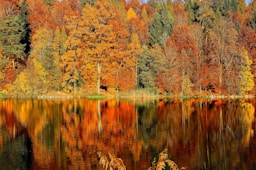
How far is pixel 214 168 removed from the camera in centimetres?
1519

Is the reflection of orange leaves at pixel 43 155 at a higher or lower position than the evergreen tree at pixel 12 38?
lower

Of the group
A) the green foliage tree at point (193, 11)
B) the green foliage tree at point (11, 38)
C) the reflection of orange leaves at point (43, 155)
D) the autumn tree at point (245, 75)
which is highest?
the green foliage tree at point (193, 11)

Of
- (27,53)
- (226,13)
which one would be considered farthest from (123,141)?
(226,13)

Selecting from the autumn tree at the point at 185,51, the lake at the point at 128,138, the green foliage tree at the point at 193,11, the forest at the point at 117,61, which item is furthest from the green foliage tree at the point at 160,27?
the lake at the point at 128,138

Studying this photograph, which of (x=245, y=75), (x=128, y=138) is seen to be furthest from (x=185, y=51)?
(x=128, y=138)

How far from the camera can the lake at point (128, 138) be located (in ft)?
53.1

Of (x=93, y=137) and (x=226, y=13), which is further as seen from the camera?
(x=226, y=13)

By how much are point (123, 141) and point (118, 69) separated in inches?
1286

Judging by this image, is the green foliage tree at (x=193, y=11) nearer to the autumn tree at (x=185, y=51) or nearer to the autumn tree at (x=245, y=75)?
the autumn tree at (x=185, y=51)

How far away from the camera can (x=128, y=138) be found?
2127 cm

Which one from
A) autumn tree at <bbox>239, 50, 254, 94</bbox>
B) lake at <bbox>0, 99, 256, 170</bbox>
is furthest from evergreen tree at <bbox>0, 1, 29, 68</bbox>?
autumn tree at <bbox>239, 50, 254, 94</bbox>

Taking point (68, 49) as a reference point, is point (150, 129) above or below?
below

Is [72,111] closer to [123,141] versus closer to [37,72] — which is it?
[123,141]

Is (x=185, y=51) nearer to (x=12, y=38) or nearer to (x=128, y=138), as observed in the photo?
(x=12, y=38)
